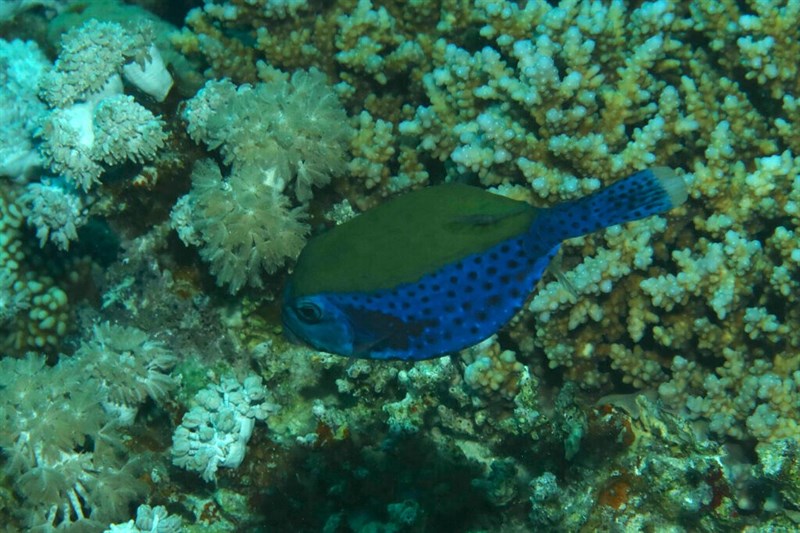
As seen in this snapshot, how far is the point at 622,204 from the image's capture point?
7.93 feet

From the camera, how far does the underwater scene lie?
3.98 metres

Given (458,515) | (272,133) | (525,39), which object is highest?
(525,39)

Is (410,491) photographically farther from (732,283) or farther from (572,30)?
(572,30)

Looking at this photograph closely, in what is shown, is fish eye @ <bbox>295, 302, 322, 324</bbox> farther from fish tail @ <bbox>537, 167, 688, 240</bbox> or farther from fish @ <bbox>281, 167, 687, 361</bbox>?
fish tail @ <bbox>537, 167, 688, 240</bbox>

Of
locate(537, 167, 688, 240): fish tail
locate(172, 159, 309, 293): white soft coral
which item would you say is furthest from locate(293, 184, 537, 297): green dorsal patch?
locate(172, 159, 309, 293): white soft coral

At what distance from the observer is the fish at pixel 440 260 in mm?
2428

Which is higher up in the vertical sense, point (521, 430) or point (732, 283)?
point (732, 283)

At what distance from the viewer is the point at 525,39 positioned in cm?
480

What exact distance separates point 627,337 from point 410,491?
181 cm

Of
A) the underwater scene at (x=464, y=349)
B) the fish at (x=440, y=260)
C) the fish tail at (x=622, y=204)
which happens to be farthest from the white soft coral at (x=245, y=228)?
the fish tail at (x=622, y=204)

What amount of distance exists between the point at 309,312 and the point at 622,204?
123 centimetres

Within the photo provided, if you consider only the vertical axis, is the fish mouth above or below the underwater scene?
above

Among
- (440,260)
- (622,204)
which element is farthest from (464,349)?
(622,204)

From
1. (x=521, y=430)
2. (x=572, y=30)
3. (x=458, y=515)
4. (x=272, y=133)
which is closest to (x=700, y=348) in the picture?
(x=521, y=430)
